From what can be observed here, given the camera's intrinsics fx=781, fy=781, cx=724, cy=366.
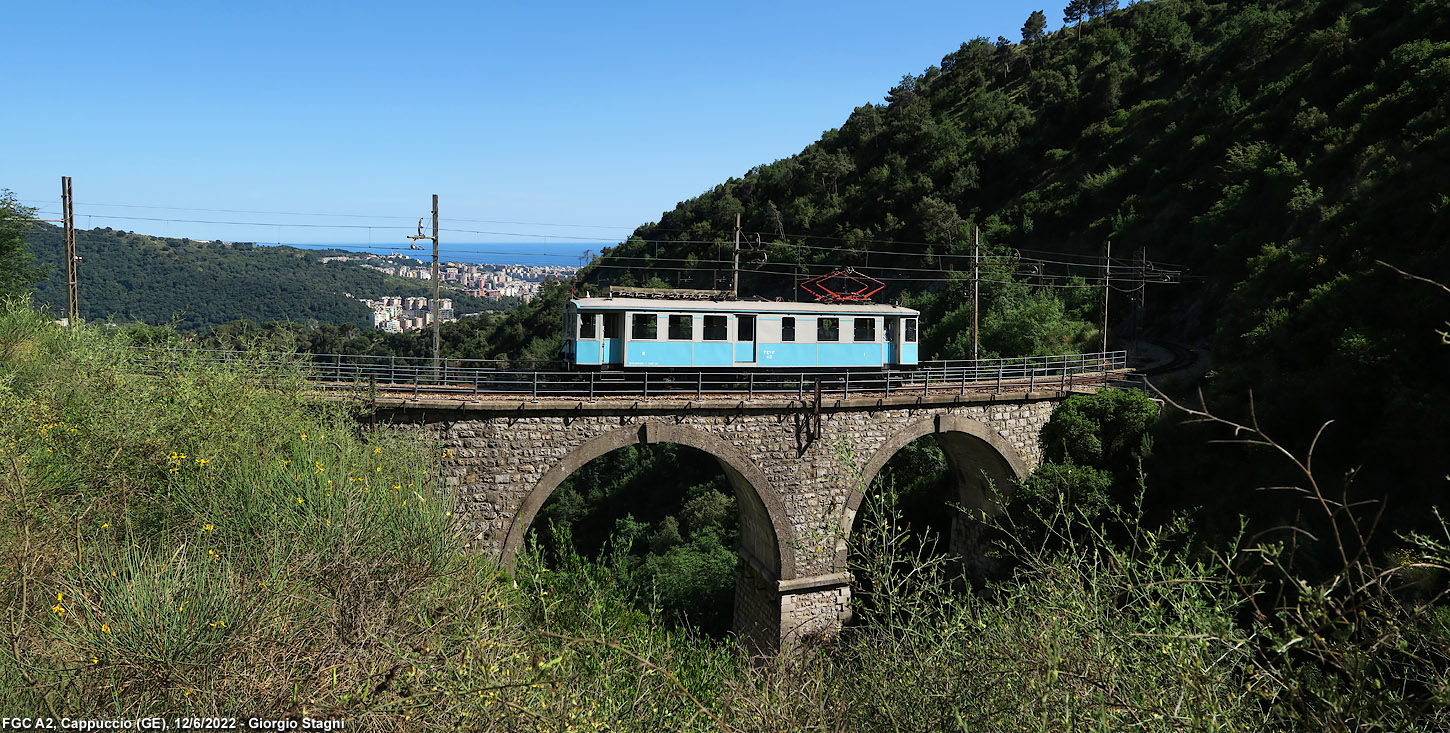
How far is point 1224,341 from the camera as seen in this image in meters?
20.9

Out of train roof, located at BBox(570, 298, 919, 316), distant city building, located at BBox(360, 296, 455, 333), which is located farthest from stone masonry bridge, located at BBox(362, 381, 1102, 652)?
distant city building, located at BBox(360, 296, 455, 333)

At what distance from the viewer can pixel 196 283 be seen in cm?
7856

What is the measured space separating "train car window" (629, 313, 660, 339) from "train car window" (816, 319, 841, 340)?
419cm

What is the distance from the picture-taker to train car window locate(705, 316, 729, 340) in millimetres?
18656

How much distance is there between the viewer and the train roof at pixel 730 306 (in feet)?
58.2

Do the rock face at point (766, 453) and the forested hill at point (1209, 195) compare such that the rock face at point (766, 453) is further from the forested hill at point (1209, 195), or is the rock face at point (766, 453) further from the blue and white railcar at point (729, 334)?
the forested hill at point (1209, 195)

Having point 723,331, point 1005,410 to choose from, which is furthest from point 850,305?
point 1005,410

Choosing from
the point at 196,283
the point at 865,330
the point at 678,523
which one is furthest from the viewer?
the point at 196,283

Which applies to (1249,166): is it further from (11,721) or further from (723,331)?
(11,721)

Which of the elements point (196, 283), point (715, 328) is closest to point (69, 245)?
point (715, 328)

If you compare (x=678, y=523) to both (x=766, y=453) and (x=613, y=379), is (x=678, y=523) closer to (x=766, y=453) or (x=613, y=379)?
(x=613, y=379)

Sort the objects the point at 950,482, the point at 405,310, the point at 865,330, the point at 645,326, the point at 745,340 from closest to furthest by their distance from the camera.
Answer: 1. the point at 645,326
2. the point at 745,340
3. the point at 865,330
4. the point at 950,482
5. the point at 405,310

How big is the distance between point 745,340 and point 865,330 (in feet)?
11.2

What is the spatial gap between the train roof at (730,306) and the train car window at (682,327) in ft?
0.70
